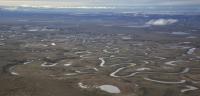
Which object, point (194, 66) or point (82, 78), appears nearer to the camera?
point (82, 78)

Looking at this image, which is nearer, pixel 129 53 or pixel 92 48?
pixel 129 53

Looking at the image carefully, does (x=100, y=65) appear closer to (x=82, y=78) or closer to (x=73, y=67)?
(x=73, y=67)

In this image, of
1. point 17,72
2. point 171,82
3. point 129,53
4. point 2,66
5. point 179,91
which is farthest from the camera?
point 129,53

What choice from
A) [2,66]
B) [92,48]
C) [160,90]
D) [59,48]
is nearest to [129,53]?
[92,48]

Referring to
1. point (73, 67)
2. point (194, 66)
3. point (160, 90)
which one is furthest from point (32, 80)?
point (194, 66)

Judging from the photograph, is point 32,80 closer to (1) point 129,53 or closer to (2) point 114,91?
(2) point 114,91

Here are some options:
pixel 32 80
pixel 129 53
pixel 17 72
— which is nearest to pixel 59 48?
pixel 129 53

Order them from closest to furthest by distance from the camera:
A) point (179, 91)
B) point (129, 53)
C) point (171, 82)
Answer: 1. point (179, 91)
2. point (171, 82)
3. point (129, 53)

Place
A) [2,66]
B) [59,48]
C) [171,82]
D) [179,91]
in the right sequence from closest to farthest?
[179,91] < [171,82] < [2,66] < [59,48]
